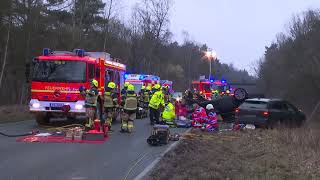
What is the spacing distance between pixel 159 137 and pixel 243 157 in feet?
11.4

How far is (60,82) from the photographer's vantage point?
20438 millimetres

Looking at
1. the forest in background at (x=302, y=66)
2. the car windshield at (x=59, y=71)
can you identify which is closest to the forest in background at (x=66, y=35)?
the car windshield at (x=59, y=71)

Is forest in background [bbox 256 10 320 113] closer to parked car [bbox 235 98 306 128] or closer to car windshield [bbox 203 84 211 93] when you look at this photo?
car windshield [bbox 203 84 211 93]

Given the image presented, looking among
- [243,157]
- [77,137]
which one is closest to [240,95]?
[77,137]

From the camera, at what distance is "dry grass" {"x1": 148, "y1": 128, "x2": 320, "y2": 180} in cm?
1030

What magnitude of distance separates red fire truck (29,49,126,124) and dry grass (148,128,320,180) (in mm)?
4550

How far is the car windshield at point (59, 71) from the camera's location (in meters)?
20.5

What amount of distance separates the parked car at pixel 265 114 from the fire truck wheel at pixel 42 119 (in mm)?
7761

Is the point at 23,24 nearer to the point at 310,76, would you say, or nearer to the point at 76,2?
the point at 76,2

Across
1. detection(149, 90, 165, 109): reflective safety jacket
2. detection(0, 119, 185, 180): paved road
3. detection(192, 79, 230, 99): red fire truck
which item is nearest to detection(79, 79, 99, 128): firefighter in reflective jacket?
detection(0, 119, 185, 180): paved road

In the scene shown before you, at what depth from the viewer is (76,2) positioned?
53.8 metres

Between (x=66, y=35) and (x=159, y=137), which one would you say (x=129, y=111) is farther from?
(x=66, y=35)

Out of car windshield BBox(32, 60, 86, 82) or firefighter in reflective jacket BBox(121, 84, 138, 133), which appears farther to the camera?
car windshield BBox(32, 60, 86, 82)

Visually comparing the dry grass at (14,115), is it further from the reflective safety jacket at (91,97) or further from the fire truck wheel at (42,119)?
the reflective safety jacket at (91,97)
